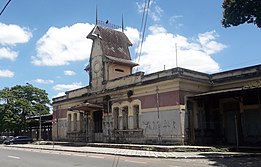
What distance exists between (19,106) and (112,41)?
2081cm

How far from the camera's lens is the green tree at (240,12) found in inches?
583

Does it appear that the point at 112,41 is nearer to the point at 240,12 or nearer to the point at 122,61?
the point at 122,61

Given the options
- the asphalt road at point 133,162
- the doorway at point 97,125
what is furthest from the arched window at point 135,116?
the asphalt road at point 133,162

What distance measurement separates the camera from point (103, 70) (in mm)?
30828

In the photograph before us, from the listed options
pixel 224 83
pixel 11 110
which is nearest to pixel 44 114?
pixel 11 110

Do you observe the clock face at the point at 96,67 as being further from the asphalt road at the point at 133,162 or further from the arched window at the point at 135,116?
the asphalt road at the point at 133,162

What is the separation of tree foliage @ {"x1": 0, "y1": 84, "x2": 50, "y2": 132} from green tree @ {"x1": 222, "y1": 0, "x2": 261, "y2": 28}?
121 feet

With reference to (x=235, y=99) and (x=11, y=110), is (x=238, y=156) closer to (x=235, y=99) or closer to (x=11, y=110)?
(x=235, y=99)

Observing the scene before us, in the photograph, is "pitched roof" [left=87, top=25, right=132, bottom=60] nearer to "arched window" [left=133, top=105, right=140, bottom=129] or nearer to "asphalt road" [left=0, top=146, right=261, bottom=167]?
"arched window" [left=133, top=105, right=140, bottom=129]

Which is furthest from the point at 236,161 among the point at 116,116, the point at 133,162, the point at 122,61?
the point at 122,61

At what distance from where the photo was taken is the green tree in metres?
14.8

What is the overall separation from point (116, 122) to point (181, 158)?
12493 millimetres

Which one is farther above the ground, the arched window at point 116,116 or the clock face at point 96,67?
the clock face at point 96,67

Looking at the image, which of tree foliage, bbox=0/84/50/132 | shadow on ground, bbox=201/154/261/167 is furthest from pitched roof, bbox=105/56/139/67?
tree foliage, bbox=0/84/50/132
